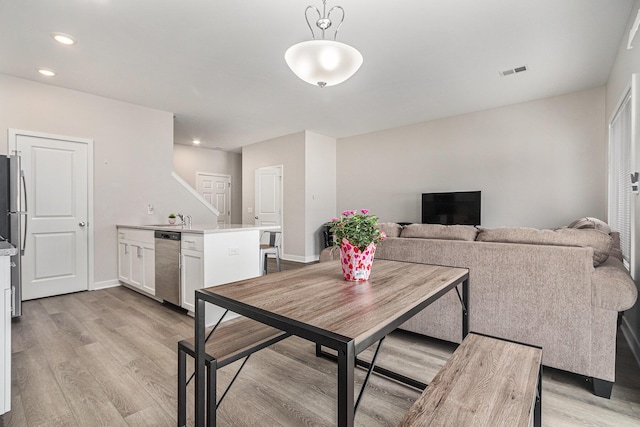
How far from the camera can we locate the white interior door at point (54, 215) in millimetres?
3732

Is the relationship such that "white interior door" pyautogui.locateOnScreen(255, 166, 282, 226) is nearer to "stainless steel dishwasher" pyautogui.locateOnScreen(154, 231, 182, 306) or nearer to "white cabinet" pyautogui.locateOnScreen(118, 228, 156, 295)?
"white cabinet" pyautogui.locateOnScreen(118, 228, 156, 295)

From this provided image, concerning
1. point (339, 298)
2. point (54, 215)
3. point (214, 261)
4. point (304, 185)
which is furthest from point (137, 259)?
point (339, 298)

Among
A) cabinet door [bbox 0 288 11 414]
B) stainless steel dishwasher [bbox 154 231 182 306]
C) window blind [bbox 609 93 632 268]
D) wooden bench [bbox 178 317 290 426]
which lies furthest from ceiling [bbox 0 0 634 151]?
wooden bench [bbox 178 317 290 426]

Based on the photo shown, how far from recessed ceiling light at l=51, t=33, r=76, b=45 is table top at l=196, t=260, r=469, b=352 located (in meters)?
3.20

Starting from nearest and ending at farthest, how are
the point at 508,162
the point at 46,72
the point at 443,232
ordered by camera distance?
the point at 443,232 → the point at 46,72 → the point at 508,162

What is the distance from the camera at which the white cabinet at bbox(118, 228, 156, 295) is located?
12.0 feet

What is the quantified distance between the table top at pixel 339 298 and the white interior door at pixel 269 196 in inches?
212

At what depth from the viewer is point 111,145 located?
4391 millimetres

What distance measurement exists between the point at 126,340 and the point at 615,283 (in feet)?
11.4

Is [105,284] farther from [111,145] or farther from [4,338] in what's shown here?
[4,338]

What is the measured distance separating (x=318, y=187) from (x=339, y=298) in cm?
568

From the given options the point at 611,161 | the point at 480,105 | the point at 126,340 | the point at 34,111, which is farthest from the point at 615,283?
the point at 34,111

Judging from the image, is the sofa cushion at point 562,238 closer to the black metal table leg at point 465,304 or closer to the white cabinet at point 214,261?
the black metal table leg at point 465,304

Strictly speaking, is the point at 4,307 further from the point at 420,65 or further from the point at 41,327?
the point at 420,65
